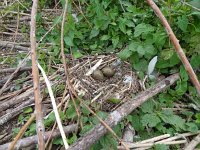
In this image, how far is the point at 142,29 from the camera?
204 centimetres

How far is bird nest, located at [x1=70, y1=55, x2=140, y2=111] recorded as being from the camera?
74.5 inches

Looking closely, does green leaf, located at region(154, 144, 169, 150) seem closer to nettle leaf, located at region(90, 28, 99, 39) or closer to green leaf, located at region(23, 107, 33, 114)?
green leaf, located at region(23, 107, 33, 114)

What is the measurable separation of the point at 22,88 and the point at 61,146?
54 cm

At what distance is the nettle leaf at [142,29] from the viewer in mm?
2017

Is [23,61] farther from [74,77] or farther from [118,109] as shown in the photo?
[118,109]

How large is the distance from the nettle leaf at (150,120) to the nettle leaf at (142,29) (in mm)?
560

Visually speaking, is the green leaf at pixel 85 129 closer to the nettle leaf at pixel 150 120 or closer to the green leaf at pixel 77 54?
the nettle leaf at pixel 150 120

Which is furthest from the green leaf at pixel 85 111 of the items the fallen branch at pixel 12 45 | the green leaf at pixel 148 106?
Result: the fallen branch at pixel 12 45

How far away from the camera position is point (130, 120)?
1734mm

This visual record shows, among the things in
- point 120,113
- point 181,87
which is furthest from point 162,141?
point 181,87

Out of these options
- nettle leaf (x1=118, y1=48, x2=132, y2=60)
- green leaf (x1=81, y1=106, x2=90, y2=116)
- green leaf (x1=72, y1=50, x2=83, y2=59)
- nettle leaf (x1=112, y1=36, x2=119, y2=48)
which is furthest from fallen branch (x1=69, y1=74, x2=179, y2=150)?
green leaf (x1=72, y1=50, x2=83, y2=59)

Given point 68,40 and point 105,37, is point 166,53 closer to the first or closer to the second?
point 105,37

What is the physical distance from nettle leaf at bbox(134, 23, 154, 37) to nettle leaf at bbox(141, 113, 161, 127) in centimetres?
56

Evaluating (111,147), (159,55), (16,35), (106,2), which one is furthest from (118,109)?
(16,35)
